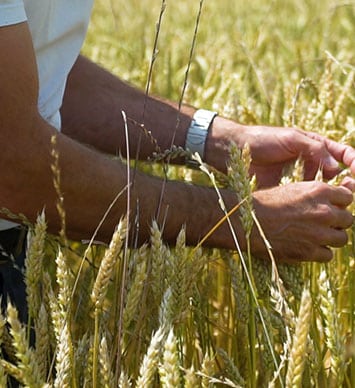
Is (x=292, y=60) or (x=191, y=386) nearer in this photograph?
(x=191, y=386)

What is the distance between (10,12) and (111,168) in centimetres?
29

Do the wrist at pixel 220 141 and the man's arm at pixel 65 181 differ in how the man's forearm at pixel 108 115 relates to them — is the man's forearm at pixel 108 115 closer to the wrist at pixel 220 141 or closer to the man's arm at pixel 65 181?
the wrist at pixel 220 141

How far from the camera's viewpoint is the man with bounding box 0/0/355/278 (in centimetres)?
142

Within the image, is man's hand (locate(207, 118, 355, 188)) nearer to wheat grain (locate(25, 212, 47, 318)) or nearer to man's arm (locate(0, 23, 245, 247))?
man's arm (locate(0, 23, 245, 247))

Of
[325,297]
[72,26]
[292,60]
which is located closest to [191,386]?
[325,297]

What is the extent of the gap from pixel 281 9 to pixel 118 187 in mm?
3360

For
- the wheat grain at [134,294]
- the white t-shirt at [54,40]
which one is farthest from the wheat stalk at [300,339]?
the white t-shirt at [54,40]

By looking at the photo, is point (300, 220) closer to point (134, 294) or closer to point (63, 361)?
point (134, 294)

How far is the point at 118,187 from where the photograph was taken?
155cm

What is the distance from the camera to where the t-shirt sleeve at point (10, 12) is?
137 centimetres

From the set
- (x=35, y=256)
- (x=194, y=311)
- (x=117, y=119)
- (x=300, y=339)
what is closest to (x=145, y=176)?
(x=194, y=311)

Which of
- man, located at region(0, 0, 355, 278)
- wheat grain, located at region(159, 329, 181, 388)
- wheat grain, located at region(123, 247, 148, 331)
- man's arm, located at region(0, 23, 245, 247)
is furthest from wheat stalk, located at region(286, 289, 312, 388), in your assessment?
man's arm, located at region(0, 23, 245, 247)

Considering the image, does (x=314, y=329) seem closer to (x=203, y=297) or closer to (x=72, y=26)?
(x=203, y=297)

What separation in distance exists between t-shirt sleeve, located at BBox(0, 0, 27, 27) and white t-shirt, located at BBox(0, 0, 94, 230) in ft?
0.62
